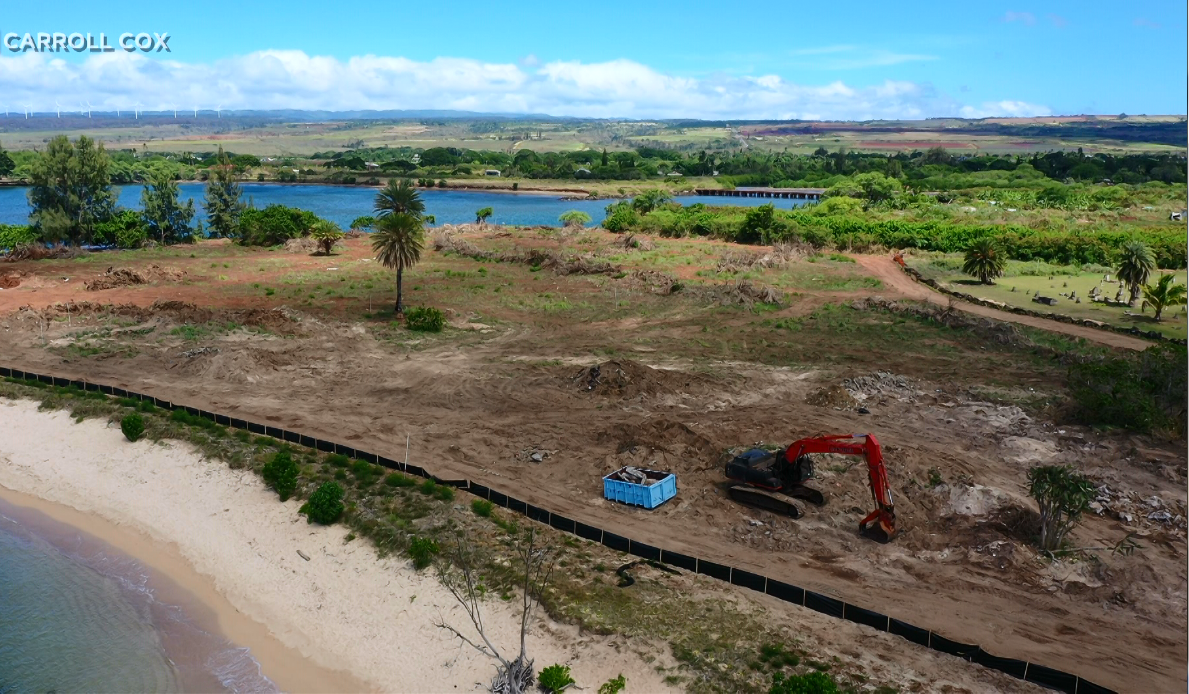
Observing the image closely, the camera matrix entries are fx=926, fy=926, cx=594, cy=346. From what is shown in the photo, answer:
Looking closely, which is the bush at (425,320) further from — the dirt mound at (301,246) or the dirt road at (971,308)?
the dirt mound at (301,246)

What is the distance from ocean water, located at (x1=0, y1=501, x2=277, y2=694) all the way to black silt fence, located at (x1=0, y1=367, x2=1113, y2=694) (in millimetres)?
7308

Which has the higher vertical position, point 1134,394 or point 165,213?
point 1134,394

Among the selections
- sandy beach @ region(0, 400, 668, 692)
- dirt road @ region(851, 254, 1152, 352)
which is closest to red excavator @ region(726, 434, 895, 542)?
sandy beach @ region(0, 400, 668, 692)

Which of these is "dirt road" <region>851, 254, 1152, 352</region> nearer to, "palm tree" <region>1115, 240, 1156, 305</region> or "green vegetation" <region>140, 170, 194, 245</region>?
"palm tree" <region>1115, 240, 1156, 305</region>

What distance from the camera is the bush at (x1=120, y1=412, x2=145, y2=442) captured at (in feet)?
105

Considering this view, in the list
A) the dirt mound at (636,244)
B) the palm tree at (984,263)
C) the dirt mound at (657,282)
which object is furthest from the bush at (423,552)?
the dirt mound at (636,244)

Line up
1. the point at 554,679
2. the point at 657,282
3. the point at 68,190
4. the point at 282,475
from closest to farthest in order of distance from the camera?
the point at 554,679
the point at 282,475
the point at 657,282
the point at 68,190

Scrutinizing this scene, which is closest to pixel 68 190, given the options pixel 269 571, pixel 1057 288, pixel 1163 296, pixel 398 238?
pixel 398 238

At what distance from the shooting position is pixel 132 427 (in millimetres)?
31953

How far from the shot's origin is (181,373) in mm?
39375

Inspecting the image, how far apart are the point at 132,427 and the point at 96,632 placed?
1140 centimetres

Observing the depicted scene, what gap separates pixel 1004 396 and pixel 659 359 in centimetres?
1462

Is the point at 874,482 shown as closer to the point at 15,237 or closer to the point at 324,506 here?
the point at 324,506

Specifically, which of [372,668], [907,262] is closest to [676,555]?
[372,668]
